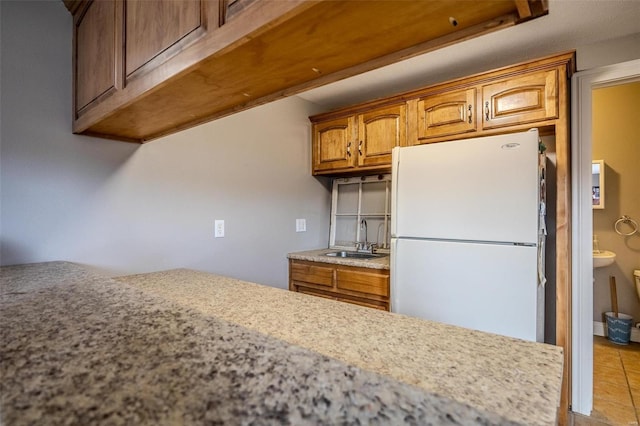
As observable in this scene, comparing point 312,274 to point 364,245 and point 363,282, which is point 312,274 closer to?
point 363,282

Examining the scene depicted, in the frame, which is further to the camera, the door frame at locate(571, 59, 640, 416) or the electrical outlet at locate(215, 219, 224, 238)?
the electrical outlet at locate(215, 219, 224, 238)

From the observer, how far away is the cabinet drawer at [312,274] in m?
2.42

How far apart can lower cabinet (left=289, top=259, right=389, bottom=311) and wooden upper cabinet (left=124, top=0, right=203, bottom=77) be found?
1.72m

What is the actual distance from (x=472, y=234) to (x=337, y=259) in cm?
96

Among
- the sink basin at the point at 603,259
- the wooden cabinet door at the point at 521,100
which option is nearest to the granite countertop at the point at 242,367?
the wooden cabinet door at the point at 521,100

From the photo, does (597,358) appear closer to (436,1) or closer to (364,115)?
(364,115)

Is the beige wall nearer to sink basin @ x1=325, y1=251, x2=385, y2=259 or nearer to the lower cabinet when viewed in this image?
sink basin @ x1=325, y1=251, x2=385, y2=259

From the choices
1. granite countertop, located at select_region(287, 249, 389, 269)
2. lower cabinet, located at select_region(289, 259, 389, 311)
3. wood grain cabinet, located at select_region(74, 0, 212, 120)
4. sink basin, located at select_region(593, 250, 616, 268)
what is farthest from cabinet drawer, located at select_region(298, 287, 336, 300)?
sink basin, located at select_region(593, 250, 616, 268)

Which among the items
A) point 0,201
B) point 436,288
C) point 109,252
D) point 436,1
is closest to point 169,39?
point 436,1

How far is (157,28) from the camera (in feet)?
3.12

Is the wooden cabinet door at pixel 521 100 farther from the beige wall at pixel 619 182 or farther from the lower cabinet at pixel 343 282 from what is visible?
the beige wall at pixel 619 182

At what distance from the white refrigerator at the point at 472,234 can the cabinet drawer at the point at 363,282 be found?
0.16m

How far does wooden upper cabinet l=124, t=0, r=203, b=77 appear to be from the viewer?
83 centimetres

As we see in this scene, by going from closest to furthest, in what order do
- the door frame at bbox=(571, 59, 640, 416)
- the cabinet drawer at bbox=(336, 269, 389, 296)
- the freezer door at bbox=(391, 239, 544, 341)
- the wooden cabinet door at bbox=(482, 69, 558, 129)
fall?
1. the freezer door at bbox=(391, 239, 544, 341)
2. the wooden cabinet door at bbox=(482, 69, 558, 129)
3. the door frame at bbox=(571, 59, 640, 416)
4. the cabinet drawer at bbox=(336, 269, 389, 296)
